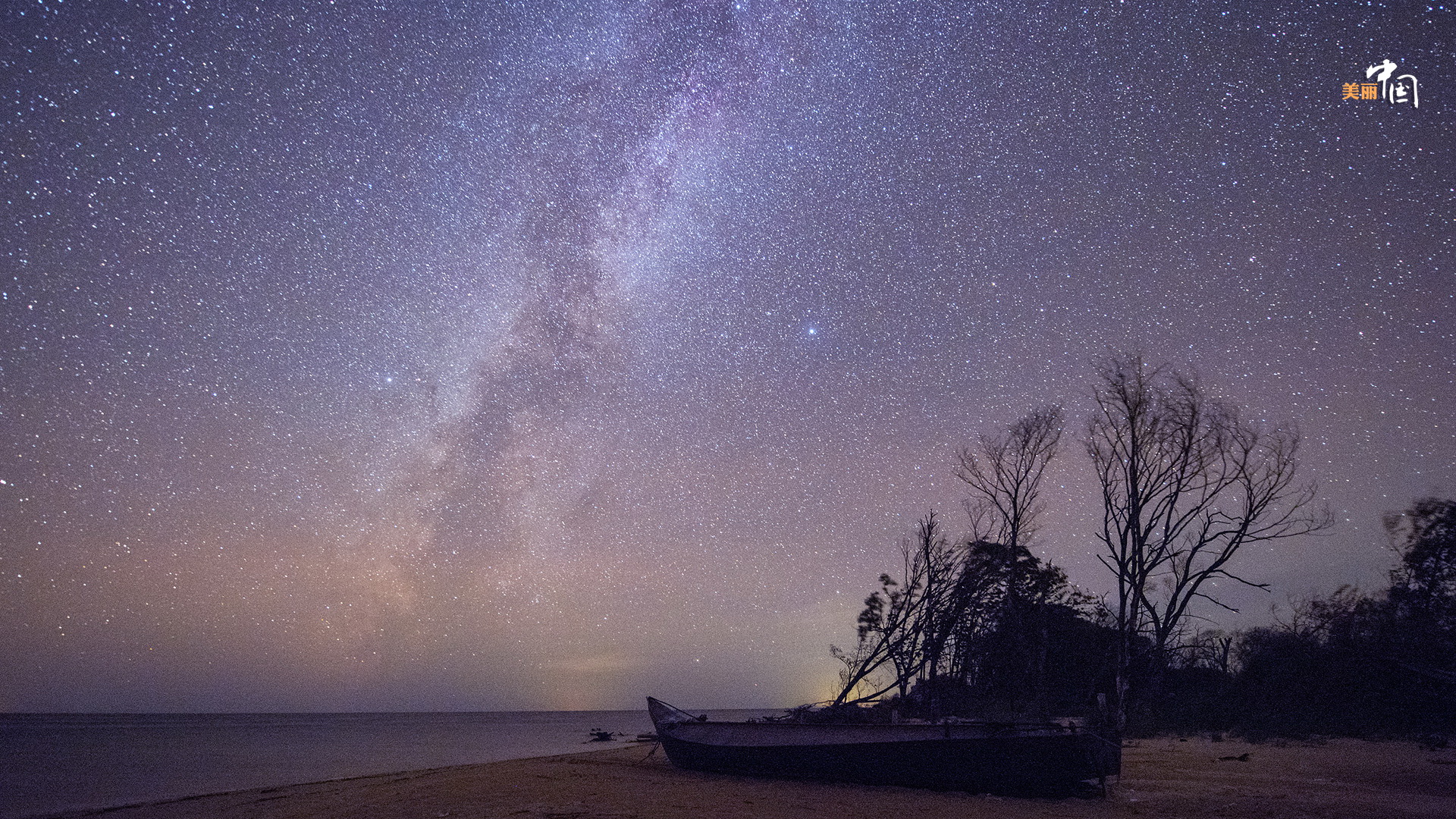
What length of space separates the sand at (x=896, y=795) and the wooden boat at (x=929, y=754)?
1.01ft

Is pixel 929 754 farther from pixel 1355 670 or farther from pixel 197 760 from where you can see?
pixel 197 760

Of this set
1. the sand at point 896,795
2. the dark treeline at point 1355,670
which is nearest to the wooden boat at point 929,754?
the sand at point 896,795

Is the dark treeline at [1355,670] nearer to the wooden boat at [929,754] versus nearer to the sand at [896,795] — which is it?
the sand at [896,795]

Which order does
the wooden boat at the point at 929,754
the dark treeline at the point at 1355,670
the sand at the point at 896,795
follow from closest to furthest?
the sand at the point at 896,795 → the wooden boat at the point at 929,754 → the dark treeline at the point at 1355,670

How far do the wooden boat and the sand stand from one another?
0.31m

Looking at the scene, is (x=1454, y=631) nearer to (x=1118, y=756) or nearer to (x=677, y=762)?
(x=1118, y=756)

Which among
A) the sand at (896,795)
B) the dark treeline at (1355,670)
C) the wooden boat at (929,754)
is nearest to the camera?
A: the sand at (896,795)

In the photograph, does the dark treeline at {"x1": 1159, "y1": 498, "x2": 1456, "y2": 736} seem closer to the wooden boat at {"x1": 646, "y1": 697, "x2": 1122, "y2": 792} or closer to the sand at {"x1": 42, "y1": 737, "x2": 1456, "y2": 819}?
the sand at {"x1": 42, "y1": 737, "x2": 1456, "y2": 819}

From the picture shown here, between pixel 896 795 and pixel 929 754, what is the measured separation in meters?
1.05

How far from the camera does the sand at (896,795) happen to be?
10.7 metres

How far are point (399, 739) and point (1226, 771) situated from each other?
171ft

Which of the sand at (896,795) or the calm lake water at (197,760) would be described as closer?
the sand at (896,795)

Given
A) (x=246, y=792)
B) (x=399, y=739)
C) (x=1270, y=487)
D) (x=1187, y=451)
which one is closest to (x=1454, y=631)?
(x=1270, y=487)

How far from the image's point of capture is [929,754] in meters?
13.5
